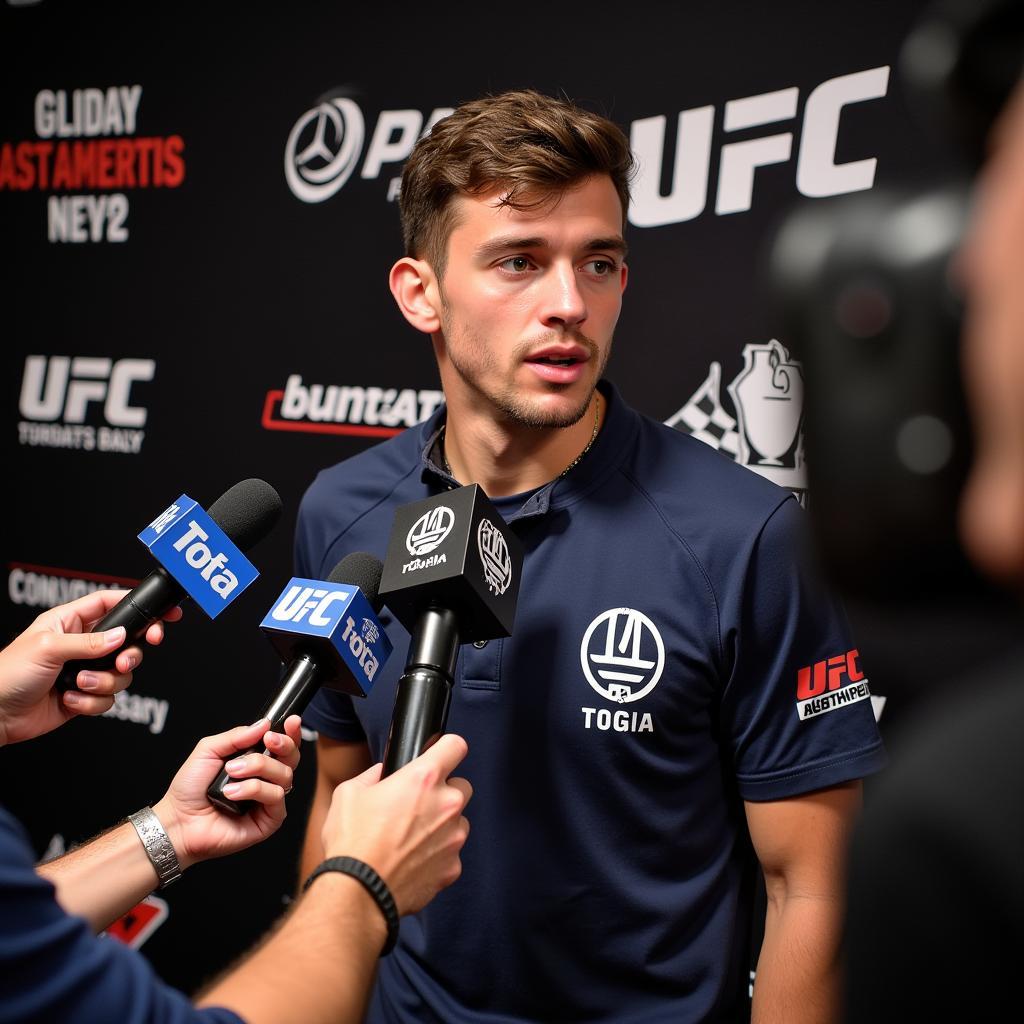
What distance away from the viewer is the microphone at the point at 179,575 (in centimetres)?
115

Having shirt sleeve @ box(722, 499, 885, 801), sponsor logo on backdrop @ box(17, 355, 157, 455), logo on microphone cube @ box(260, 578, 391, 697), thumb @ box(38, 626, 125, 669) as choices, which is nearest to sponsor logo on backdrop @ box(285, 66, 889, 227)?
shirt sleeve @ box(722, 499, 885, 801)

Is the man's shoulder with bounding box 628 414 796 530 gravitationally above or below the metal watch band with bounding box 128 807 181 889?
above

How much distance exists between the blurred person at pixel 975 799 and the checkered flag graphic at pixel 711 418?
4.52 feet

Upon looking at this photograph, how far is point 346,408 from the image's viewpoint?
2260mm

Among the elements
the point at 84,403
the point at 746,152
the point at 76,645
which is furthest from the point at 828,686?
the point at 84,403

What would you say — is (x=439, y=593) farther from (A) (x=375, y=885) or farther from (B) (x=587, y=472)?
(B) (x=587, y=472)

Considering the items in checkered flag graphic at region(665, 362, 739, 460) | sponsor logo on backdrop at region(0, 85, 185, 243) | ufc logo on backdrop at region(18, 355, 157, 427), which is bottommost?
checkered flag graphic at region(665, 362, 739, 460)

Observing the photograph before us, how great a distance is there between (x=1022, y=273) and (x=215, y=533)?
976 mm

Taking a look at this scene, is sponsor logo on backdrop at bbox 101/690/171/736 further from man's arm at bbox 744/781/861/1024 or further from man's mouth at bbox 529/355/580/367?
man's arm at bbox 744/781/861/1024

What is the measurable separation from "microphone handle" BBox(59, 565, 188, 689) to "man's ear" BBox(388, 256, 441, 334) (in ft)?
1.85

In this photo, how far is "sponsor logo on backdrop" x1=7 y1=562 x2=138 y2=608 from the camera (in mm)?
2668

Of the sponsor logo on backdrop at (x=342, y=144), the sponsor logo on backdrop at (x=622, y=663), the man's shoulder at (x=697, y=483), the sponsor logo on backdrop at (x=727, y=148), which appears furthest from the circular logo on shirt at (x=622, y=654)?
the sponsor logo on backdrop at (x=342, y=144)

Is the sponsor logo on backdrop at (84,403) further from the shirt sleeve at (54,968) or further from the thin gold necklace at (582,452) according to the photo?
the shirt sleeve at (54,968)

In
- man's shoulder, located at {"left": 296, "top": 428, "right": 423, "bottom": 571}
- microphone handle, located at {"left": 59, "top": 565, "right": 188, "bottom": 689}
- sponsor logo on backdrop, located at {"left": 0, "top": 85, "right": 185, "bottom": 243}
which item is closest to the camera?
microphone handle, located at {"left": 59, "top": 565, "right": 188, "bottom": 689}
